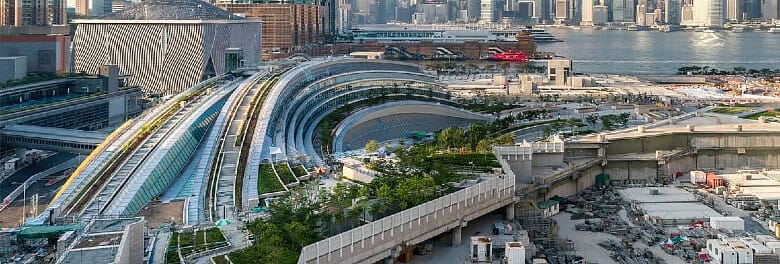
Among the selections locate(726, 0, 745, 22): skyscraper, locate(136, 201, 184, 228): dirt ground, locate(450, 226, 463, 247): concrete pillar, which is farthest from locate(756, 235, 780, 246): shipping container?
locate(726, 0, 745, 22): skyscraper

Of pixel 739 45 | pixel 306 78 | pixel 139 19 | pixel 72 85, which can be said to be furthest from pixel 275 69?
pixel 739 45

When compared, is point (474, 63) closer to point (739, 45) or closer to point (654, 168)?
point (654, 168)

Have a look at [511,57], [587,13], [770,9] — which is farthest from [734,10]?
[511,57]

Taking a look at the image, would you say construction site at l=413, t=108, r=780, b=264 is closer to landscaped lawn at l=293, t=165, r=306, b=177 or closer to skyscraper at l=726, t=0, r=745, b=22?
landscaped lawn at l=293, t=165, r=306, b=177

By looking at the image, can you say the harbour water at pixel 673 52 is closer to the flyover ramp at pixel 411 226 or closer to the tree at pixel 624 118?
the tree at pixel 624 118

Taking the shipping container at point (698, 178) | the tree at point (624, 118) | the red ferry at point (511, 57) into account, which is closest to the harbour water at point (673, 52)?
the red ferry at point (511, 57)

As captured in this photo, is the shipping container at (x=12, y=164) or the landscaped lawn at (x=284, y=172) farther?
the shipping container at (x=12, y=164)
